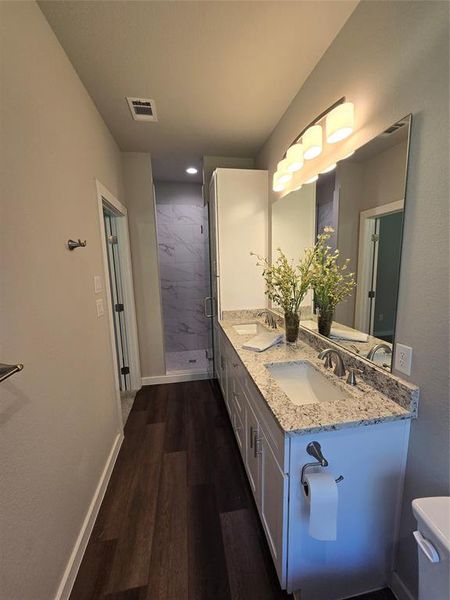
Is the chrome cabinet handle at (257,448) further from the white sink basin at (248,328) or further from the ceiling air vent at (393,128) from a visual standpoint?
the ceiling air vent at (393,128)

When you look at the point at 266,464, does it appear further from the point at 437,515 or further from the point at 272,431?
the point at 437,515

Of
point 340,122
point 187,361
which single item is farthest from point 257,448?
point 187,361

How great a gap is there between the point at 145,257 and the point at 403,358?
2692 millimetres

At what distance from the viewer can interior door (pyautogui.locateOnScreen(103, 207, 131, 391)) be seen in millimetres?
2719

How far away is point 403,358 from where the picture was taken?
1056 millimetres

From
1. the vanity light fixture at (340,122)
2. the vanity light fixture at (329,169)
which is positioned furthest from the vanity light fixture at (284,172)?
the vanity light fixture at (340,122)

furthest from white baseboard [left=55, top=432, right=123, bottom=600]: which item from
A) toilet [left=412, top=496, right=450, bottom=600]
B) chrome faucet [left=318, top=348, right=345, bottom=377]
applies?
chrome faucet [left=318, top=348, right=345, bottom=377]

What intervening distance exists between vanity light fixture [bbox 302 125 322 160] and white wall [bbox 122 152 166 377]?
192cm

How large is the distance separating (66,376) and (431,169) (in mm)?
1808

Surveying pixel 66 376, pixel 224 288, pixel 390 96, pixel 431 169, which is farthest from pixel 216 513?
pixel 390 96

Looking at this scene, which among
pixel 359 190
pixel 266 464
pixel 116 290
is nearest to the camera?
pixel 266 464

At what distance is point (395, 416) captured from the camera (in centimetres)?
99

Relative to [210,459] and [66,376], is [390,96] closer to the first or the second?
[66,376]

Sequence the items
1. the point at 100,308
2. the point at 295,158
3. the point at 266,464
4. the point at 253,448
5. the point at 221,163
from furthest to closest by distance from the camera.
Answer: the point at 221,163
the point at 100,308
the point at 295,158
the point at 253,448
the point at 266,464
